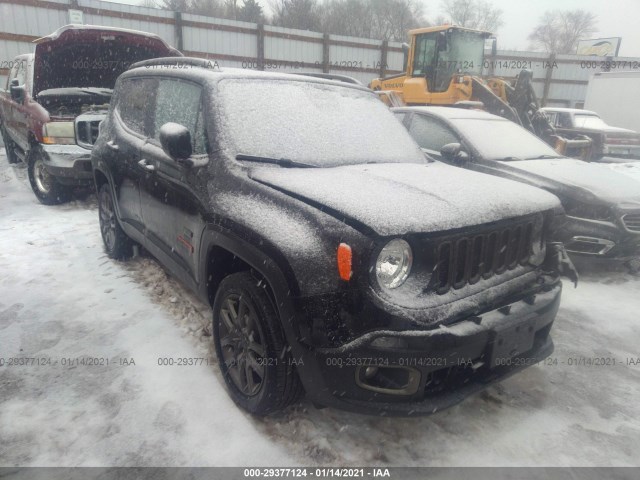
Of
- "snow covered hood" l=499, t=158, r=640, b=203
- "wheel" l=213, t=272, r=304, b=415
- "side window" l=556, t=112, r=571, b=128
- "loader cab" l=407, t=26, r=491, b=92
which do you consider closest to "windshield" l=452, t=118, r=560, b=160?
"snow covered hood" l=499, t=158, r=640, b=203

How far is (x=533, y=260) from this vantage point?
104 inches

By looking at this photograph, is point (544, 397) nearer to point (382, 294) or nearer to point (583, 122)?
point (382, 294)

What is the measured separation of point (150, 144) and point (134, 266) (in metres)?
1.64

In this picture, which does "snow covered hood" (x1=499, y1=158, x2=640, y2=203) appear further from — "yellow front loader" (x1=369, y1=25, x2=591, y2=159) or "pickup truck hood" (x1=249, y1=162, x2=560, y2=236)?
"yellow front loader" (x1=369, y1=25, x2=591, y2=159)

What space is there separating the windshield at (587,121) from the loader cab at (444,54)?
3.58 m

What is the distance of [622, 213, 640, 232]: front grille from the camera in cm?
448

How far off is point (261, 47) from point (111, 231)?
14.3m

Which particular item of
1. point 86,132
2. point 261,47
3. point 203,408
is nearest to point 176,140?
point 203,408

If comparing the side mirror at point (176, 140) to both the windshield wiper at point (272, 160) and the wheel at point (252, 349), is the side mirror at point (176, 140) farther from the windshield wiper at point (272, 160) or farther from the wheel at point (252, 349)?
the wheel at point (252, 349)

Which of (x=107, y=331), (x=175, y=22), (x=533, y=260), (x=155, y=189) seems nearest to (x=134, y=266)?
(x=107, y=331)

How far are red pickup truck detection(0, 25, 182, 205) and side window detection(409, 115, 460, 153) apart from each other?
12.5 feet

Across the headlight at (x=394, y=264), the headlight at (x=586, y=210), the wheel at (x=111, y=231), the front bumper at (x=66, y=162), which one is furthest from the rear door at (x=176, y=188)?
the headlight at (x=586, y=210)

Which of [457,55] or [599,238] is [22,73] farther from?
[457,55]

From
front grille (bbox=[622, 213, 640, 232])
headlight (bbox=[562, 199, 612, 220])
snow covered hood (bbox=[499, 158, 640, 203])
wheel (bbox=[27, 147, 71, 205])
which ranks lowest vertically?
wheel (bbox=[27, 147, 71, 205])
